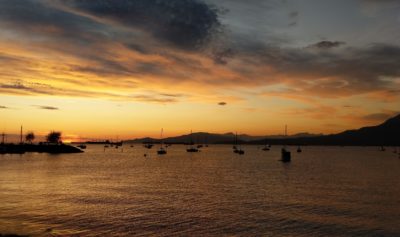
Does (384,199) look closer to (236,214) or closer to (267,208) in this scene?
(267,208)

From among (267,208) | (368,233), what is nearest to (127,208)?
(267,208)

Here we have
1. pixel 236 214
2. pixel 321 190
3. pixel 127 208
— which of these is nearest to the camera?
pixel 236 214

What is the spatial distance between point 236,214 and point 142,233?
12.4m

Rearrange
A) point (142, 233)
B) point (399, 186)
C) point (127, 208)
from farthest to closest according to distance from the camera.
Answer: point (399, 186) → point (127, 208) → point (142, 233)

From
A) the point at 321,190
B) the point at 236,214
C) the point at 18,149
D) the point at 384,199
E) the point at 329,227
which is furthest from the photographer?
the point at 18,149

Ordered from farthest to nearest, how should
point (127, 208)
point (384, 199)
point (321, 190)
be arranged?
point (321, 190) < point (384, 199) < point (127, 208)

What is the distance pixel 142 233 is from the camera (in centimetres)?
3256

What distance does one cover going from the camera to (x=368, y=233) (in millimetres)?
33906

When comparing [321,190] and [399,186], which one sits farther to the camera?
[399,186]

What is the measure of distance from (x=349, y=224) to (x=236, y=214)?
11.3m

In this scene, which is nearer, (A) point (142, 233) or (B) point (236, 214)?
(A) point (142, 233)

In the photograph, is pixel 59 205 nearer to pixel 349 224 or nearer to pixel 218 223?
pixel 218 223

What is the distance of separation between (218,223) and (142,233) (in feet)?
25.9

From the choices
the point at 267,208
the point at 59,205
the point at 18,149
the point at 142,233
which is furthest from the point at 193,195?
the point at 18,149
